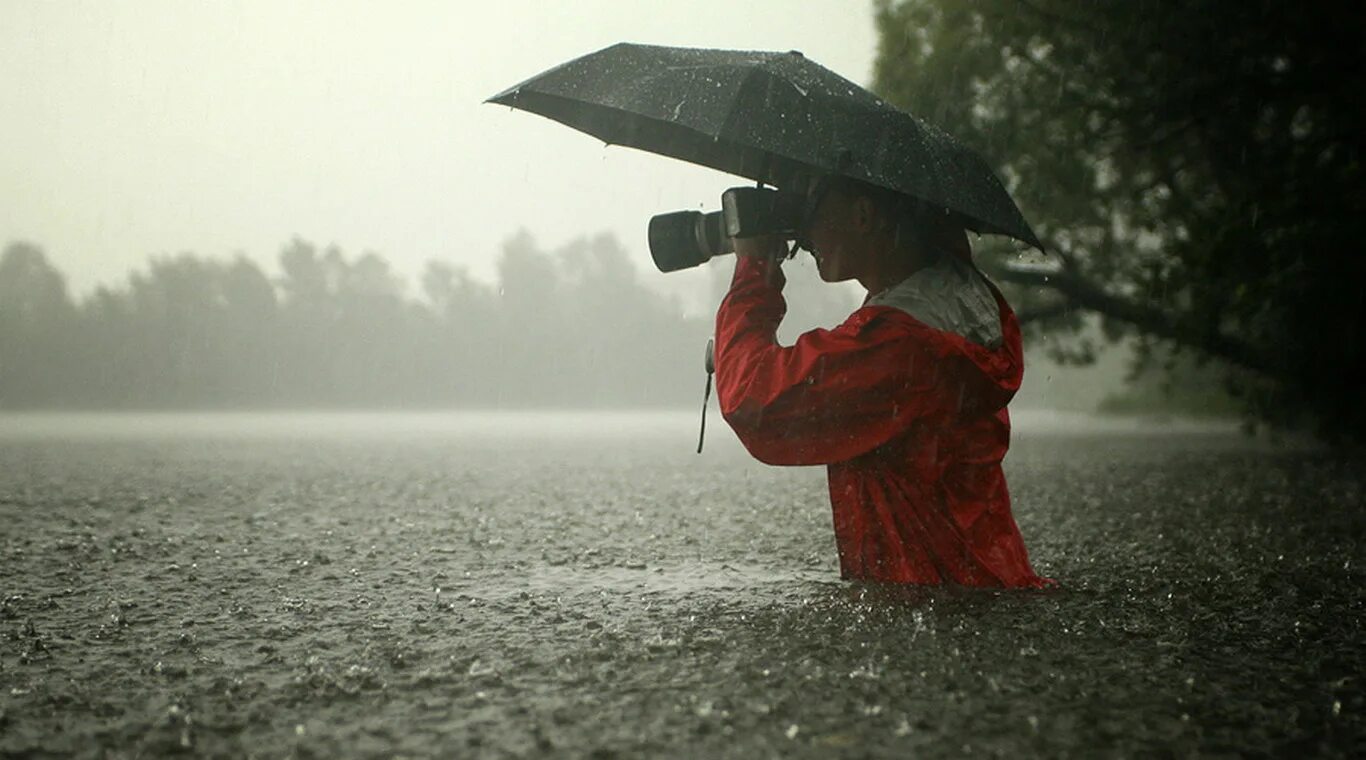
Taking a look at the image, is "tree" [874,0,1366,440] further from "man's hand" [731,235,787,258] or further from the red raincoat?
"man's hand" [731,235,787,258]

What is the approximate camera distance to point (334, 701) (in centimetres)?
288

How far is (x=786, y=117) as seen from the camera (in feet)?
12.3

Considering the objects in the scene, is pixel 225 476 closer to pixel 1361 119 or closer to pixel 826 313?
pixel 1361 119

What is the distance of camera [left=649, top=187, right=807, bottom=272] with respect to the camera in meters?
3.63

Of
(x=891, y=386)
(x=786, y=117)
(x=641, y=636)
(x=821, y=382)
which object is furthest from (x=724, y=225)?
(x=641, y=636)

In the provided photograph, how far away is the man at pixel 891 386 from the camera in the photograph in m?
3.54

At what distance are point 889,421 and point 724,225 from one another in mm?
802

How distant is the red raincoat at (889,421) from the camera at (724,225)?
0.13 metres

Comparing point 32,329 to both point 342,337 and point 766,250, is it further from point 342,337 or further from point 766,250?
point 766,250

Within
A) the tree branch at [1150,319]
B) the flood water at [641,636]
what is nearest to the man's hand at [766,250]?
the flood water at [641,636]

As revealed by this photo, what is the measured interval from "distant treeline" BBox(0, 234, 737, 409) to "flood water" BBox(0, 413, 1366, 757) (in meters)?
33.5

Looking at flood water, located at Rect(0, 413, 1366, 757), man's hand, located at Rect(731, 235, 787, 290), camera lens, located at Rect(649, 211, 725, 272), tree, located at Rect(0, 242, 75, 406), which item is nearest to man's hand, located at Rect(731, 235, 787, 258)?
man's hand, located at Rect(731, 235, 787, 290)

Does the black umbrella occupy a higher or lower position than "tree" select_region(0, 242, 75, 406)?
lower

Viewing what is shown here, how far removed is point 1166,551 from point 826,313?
44.4 metres
